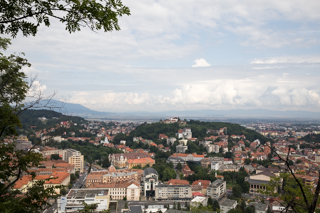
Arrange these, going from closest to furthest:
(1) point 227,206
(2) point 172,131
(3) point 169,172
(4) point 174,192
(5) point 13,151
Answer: (5) point 13,151, (1) point 227,206, (4) point 174,192, (3) point 169,172, (2) point 172,131

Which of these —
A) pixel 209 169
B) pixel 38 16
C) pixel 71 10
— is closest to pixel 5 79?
pixel 38 16

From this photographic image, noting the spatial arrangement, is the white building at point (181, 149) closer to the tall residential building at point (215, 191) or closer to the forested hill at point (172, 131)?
the forested hill at point (172, 131)

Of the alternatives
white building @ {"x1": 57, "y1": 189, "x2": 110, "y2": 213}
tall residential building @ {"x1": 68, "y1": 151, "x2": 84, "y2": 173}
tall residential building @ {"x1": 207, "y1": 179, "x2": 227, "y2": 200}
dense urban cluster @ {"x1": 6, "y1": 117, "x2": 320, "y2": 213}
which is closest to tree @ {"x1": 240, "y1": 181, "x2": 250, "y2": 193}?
dense urban cluster @ {"x1": 6, "y1": 117, "x2": 320, "y2": 213}

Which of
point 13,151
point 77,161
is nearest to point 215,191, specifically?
point 77,161

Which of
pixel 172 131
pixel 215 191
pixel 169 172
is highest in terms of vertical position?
pixel 172 131

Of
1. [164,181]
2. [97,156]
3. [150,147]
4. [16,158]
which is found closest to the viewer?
[16,158]

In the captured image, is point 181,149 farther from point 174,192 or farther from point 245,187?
point 174,192

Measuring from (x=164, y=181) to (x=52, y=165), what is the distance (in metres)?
9.25

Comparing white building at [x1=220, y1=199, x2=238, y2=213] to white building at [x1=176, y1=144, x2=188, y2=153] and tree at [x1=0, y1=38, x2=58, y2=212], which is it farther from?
white building at [x1=176, y1=144, x2=188, y2=153]

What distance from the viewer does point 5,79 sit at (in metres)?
2.96

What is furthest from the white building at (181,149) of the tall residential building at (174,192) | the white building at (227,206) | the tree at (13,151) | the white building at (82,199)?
the tree at (13,151)

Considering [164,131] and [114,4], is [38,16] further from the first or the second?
[164,131]

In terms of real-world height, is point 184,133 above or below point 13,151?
below

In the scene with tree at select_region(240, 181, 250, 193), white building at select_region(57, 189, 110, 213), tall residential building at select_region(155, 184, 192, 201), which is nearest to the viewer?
white building at select_region(57, 189, 110, 213)
